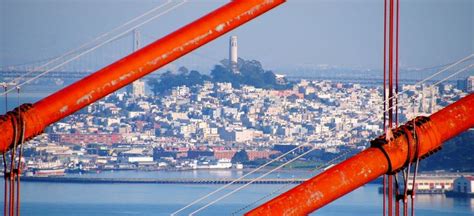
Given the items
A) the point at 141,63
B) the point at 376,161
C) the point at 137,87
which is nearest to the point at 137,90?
the point at 137,87

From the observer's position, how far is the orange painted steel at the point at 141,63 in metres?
6.46

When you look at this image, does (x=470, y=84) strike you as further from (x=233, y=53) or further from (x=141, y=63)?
(x=141, y=63)

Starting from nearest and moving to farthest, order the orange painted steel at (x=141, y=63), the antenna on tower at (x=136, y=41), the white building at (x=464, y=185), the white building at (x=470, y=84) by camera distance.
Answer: the orange painted steel at (x=141, y=63) < the white building at (x=464, y=185) < the white building at (x=470, y=84) < the antenna on tower at (x=136, y=41)

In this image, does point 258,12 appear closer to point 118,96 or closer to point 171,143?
point 171,143

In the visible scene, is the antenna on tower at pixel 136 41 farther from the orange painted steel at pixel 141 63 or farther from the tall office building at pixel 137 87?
the orange painted steel at pixel 141 63

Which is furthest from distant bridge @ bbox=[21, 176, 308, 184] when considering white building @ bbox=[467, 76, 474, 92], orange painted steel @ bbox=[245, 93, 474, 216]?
orange painted steel @ bbox=[245, 93, 474, 216]

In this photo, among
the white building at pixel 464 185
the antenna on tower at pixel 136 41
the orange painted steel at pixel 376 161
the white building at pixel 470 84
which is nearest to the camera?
the orange painted steel at pixel 376 161

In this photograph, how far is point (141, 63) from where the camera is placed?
6.50 meters

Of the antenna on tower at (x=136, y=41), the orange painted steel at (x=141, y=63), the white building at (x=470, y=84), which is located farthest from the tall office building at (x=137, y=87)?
the orange painted steel at (x=141, y=63)

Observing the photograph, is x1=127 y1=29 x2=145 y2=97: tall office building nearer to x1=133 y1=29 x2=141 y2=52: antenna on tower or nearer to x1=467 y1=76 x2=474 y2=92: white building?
x1=133 y1=29 x2=141 y2=52: antenna on tower

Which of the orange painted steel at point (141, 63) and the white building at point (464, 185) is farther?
the white building at point (464, 185)

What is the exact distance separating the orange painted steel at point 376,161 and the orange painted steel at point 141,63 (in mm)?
713

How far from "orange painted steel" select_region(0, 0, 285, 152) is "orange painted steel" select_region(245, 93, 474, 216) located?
71 cm

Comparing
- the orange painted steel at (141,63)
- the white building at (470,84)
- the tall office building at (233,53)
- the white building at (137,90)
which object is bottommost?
→ the orange painted steel at (141,63)
